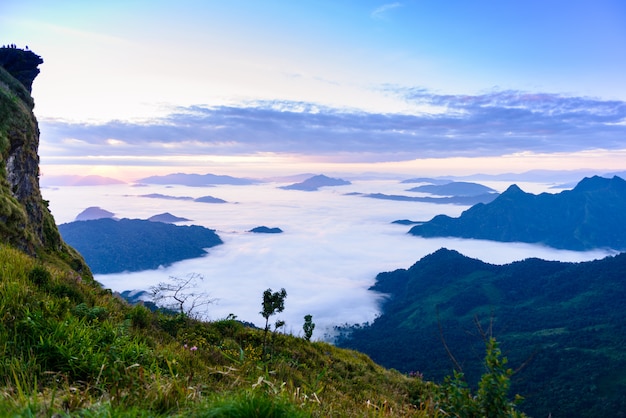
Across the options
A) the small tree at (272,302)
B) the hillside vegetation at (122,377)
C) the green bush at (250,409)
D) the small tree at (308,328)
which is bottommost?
the small tree at (308,328)

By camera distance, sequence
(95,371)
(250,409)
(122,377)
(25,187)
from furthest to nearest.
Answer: (25,187) → (95,371) → (122,377) → (250,409)

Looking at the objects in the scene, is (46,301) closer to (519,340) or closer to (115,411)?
(115,411)

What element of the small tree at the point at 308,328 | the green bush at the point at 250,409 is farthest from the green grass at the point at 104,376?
the small tree at the point at 308,328

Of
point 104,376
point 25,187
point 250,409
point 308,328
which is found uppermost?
point 25,187

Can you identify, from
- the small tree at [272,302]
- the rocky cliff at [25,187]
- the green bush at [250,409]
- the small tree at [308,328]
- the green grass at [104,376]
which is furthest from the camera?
the small tree at [308,328]

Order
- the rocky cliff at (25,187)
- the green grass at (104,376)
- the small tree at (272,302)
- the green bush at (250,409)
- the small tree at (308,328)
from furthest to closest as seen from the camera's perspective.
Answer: the small tree at (308,328) < the rocky cliff at (25,187) < the small tree at (272,302) < the green grass at (104,376) < the green bush at (250,409)

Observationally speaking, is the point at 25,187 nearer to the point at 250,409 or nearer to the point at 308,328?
the point at 308,328

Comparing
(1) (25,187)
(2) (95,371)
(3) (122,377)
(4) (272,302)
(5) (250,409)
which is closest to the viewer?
(5) (250,409)

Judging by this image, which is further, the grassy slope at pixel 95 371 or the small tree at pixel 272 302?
the small tree at pixel 272 302

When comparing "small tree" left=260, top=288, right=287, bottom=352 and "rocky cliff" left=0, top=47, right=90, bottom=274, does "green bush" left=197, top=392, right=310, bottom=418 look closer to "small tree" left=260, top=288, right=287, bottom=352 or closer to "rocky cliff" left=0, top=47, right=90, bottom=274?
"small tree" left=260, top=288, right=287, bottom=352

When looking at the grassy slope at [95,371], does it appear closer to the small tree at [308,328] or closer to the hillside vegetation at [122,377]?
the hillside vegetation at [122,377]

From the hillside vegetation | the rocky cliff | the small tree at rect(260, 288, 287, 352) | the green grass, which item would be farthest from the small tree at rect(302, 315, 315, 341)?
the rocky cliff

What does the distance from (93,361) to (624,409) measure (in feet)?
461

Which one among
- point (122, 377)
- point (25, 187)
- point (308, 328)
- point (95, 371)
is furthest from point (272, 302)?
point (25, 187)
